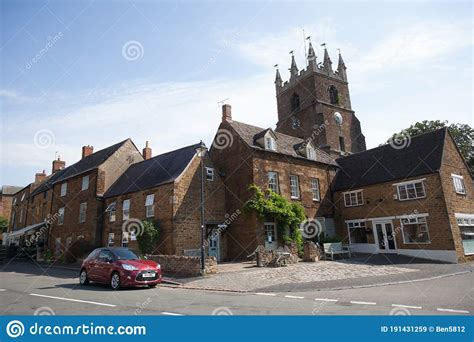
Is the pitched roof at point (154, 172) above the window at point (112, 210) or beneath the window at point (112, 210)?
above

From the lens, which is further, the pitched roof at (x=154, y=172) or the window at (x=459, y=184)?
the window at (x=459, y=184)

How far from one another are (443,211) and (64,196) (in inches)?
1294

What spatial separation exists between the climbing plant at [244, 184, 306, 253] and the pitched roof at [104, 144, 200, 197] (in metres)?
5.49

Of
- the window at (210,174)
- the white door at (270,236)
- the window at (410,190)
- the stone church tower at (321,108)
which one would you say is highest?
the stone church tower at (321,108)

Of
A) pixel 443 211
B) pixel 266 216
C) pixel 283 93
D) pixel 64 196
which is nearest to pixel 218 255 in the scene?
pixel 266 216

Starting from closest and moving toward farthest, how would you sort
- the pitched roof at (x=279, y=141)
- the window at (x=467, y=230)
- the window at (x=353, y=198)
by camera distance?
the window at (x=467, y=230), the pitched roof at (x=279, y=141), the window at (x=353, y=198)

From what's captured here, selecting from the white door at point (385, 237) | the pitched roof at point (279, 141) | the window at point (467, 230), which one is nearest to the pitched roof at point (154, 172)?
the pitched roof at point (279, 141)

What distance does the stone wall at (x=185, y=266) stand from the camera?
1489 cm

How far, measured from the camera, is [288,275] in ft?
47.6

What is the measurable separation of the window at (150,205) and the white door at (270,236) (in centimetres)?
803

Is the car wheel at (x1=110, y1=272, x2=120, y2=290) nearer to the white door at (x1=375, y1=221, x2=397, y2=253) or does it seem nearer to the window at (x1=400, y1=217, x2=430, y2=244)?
the white door at (x1=375, y1=221, x2=397, y2=253)

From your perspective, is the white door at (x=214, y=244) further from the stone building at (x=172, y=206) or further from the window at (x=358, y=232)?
the window at (x=358, y=232)

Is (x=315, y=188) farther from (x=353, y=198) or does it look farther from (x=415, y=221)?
(x=415, y=221)

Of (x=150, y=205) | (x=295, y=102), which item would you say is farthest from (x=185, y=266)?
(x=295, y=102)
